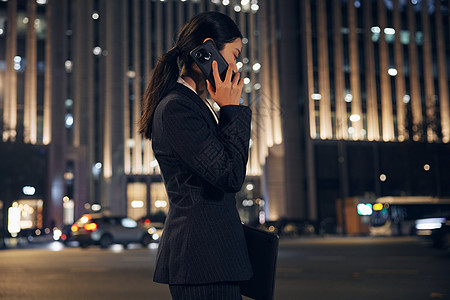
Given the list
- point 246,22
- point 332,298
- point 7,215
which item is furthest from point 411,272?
point 246,22

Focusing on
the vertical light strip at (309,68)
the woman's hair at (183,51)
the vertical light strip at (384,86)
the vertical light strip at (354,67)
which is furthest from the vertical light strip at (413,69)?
the woman's hair at (183,51)

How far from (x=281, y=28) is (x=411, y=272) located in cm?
4765

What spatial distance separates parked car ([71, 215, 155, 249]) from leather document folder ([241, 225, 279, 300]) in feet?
80.6

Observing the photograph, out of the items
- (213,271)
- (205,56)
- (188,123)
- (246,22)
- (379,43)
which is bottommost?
(213,271)

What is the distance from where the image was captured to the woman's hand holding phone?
196 cm

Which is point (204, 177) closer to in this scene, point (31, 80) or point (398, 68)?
point (31, 80)

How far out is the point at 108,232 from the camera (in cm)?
2603

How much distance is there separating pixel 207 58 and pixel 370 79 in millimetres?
56889

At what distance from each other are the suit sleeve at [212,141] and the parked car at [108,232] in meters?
24.7

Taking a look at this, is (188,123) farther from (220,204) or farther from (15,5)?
(15,5)

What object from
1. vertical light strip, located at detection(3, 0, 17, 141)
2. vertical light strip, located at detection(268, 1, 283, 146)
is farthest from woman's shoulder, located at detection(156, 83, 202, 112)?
vertical light strip, located at detection(268, 1, 283, 146)

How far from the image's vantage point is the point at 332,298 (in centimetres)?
802

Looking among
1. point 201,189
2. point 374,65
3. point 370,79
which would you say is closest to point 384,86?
point 370,79

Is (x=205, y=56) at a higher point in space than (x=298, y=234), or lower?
higher
